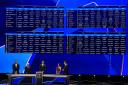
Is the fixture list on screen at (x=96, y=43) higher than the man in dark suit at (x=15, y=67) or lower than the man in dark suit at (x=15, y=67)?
higher

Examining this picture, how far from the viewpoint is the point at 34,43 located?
18.4 m

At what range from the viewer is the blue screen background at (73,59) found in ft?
59.5

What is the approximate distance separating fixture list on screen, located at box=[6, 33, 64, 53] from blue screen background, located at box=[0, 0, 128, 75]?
0.77 feet

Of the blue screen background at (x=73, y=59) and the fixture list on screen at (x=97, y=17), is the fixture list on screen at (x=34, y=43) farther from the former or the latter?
the fixture list on screen at (x=97, y=17)

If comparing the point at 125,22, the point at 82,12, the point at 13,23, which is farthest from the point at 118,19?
the point at 13,23

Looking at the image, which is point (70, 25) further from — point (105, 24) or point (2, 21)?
point (2, 21)

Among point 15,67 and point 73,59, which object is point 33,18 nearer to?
point 15,67

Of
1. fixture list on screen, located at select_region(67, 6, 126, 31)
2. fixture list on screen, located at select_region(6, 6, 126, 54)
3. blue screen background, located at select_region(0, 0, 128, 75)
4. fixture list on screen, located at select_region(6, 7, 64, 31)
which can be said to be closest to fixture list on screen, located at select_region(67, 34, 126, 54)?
fixture list on screen, located at select_region(6, 6, 126, 54)

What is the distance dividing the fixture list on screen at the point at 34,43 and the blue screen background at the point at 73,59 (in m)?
0.24

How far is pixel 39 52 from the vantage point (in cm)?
1838

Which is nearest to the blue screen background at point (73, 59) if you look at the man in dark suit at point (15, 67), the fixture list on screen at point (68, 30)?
the fixture list on screen at point (68, 30)

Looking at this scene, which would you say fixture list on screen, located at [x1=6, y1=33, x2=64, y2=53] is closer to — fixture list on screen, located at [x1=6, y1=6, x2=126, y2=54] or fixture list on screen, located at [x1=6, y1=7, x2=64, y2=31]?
fixture list on screen, located at [x1=6, y1=6, x2=126, y2=54]

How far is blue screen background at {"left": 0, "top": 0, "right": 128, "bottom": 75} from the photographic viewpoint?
59.5 feet

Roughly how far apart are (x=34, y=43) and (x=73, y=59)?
1.98 meters
